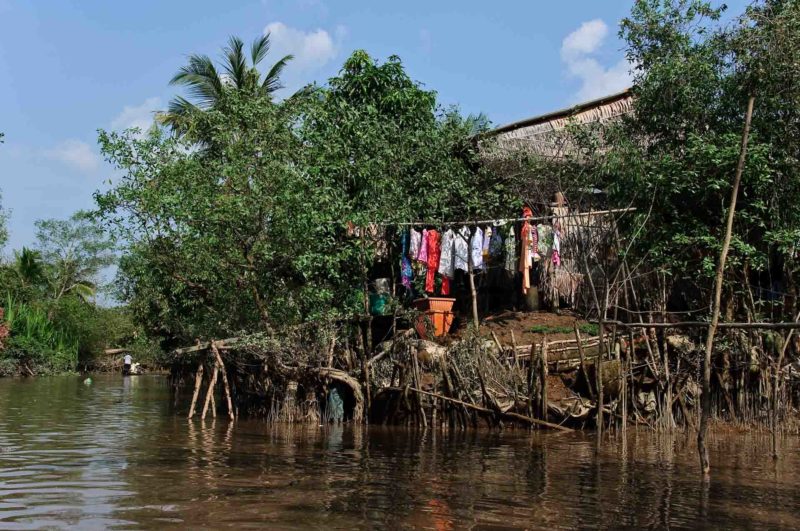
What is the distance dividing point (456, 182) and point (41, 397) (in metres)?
13.7

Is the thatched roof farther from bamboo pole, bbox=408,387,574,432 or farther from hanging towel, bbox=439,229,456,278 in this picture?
bamboo pole, bbox=408,387,574,432

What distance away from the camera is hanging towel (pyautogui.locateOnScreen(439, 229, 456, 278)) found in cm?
1453

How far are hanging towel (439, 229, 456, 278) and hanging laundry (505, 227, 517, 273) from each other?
0.95 meters

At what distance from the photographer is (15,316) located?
116 feet

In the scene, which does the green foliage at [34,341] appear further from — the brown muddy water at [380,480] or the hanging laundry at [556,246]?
the hanging laundry at [556,246]

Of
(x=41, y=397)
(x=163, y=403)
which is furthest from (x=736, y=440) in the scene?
(x=41, y=397)

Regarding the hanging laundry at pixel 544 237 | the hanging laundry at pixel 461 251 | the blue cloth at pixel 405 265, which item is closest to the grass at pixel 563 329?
the hanging laundry at pixel 544 237

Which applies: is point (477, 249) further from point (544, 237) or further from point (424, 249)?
point (544, 237)

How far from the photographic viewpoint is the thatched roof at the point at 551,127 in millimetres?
15211

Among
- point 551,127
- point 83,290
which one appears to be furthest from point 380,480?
point 83,290

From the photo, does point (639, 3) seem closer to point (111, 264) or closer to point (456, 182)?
point (456, 182)

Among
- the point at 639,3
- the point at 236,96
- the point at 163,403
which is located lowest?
the point at 163,403

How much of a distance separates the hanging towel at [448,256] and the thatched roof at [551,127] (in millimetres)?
2227

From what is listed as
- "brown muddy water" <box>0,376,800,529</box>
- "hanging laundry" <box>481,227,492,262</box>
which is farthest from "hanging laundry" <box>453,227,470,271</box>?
"brown muddy water" <box>0,376,800,529</box>
